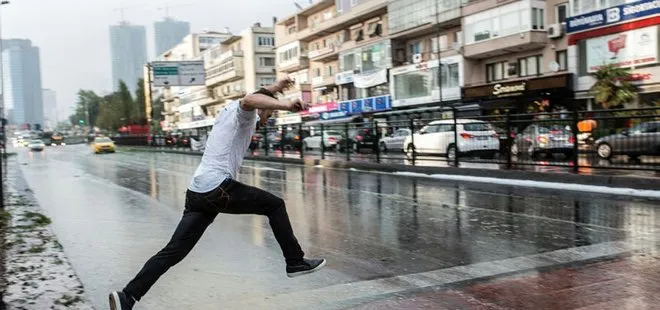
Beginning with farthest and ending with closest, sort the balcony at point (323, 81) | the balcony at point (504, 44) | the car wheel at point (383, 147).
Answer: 1. the balcony at point (323, 81)
2. the balcony at point (504, 44)
3. the car wheel at point (383, 147)

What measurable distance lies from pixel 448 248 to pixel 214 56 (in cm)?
9327

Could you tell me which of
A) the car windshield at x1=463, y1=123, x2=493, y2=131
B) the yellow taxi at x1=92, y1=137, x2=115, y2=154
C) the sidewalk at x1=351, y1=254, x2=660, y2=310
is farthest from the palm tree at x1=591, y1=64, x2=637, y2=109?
the yellow taxi at x1=92, y1=137, x2=115, y2=154

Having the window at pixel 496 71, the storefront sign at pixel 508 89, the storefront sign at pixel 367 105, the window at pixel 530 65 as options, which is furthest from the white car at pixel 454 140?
the storefront sign at pixel 367 105

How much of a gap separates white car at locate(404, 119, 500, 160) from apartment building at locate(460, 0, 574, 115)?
19.0 meters

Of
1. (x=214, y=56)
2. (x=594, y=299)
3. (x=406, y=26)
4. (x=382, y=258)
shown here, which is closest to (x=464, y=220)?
(x=382, y=258)

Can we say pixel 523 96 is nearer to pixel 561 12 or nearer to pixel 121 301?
pixel 561 12

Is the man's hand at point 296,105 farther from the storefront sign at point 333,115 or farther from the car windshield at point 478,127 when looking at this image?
the storefront sign at point 333,115

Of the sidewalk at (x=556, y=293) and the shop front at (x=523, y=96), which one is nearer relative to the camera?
the sidewalk at (x=556, y=293)

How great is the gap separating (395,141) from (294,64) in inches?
1866

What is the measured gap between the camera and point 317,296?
15.4ft

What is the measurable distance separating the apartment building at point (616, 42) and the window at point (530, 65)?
9.50ft

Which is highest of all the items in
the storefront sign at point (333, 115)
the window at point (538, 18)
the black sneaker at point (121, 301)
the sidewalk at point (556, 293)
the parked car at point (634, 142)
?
the window at point (538, 18)

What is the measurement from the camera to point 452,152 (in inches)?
663

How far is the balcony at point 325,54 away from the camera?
57.1m
